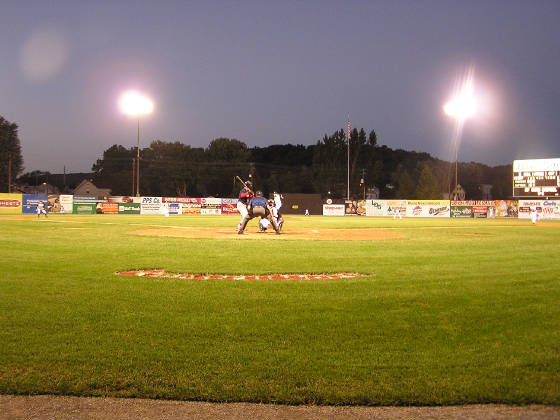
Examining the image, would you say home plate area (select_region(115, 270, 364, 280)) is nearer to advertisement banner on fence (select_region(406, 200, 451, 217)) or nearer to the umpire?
the umpire

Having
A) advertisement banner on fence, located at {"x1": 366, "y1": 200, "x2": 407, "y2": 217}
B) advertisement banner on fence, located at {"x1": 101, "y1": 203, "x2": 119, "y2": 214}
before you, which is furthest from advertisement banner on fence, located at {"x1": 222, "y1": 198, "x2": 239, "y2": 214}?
advertisement banner on fence, located at {"x1": 366, "y1": 200, "x2": 407, "y2": 217}

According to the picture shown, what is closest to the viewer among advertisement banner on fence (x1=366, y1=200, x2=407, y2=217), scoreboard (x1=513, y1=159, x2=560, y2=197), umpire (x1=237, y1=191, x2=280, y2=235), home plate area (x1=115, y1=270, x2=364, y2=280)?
home plate area (x1=115, y1=270, x2=364, y2=280)

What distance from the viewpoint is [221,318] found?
6098 millimetres

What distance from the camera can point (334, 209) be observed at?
66062 millimetres

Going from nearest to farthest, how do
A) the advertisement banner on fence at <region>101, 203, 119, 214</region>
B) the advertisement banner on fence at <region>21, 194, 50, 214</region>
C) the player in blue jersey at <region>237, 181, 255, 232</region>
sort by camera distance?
1. the player in blue jersey at <region>237, 181, 255, 232</region>
2. the advertisement banner on fence at <region>21, 194, 50, 214</region>
3. the advertisement banner on fence at <region>101, 203, 119, 214</region>

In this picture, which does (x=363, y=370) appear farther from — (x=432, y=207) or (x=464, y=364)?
(x=432, y=207)

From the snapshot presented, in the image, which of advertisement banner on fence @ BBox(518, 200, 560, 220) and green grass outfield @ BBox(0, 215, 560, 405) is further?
advertisement banner on fence @ BBox(518, 200, 560, 220)

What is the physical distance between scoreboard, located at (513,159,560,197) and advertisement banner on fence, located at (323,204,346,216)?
2571 centimetres

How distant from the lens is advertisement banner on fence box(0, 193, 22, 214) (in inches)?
1992

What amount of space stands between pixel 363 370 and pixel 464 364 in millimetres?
1048

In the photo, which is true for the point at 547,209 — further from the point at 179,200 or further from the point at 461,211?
the point at 179,200

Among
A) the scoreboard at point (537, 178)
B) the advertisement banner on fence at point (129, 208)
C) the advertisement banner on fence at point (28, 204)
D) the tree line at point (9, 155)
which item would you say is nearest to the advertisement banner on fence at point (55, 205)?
the advertisement banner on fence at point (28, 204)

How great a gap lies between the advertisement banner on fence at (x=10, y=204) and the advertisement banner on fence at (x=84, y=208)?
228 inches

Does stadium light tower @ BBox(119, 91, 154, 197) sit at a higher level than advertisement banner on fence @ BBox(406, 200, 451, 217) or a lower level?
higher
